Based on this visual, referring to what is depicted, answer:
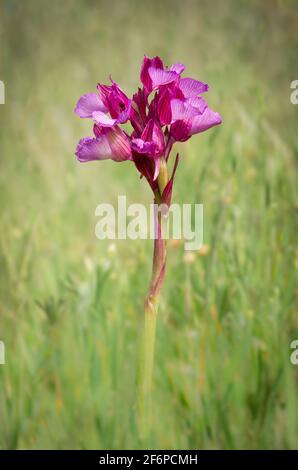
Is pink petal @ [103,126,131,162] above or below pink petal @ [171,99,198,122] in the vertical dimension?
below

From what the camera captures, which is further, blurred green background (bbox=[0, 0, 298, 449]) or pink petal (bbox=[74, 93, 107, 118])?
blurred green background (bbox=[0, 0, 298, 449])

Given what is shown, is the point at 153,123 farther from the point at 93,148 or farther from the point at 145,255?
the point at 145,255

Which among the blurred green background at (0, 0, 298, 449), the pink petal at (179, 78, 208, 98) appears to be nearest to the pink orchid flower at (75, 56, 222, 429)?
the pink petal at (179, 78, 208, 98)

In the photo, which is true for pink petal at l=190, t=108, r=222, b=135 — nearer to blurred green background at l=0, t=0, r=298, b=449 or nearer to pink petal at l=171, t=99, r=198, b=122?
pink petal at l=171, t=99, r=198, b=122

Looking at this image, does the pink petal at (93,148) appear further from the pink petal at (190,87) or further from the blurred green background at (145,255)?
the blurred green background at (145,255)

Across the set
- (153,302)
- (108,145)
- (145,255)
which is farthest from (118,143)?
(145,255)

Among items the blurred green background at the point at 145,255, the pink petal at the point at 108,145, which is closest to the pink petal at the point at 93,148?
→ the pink petal at the point at 108,145

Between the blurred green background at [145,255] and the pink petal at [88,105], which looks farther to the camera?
the blurred green background at [145,255]
